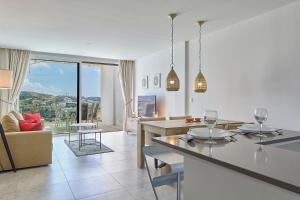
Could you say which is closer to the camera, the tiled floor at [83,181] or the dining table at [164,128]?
the tiled floor at [83,181]

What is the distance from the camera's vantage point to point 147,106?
666 centimetres

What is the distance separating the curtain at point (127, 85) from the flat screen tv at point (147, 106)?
2.79ft

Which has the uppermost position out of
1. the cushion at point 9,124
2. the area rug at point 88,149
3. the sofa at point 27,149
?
the cushion at point 9,124

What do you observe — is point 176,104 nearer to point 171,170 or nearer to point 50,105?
point 171,170

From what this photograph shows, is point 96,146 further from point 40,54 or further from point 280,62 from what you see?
point 280,62

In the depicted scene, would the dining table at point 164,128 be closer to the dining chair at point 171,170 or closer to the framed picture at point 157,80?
the dining chair at point 171,170

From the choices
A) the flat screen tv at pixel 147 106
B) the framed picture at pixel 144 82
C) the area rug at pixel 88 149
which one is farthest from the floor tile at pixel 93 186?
the framed picture at pixel 144 82

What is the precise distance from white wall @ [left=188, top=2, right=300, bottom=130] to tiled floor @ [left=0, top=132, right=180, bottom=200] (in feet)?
6.47

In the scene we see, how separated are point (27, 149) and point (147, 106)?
11.9ft

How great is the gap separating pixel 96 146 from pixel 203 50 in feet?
10.9

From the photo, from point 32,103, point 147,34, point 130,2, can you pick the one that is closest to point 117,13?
point 130,2

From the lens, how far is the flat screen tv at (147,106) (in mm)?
6484

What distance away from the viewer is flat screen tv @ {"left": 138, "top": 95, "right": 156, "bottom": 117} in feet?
21.3

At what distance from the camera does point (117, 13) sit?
345 centimetres
